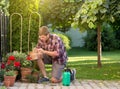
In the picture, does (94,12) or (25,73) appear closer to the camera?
(94,12)

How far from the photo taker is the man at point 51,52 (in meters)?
9.23

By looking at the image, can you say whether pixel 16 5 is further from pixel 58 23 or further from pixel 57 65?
pixel 57 65

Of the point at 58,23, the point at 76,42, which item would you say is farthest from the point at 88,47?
the point at 58,23

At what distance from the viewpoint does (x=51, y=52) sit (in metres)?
9.19

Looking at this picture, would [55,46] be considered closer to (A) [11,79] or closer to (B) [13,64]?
(B) [13,64]

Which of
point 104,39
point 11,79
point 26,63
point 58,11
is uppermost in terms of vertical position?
point 58,11

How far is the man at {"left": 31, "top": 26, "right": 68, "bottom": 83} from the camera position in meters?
9.23

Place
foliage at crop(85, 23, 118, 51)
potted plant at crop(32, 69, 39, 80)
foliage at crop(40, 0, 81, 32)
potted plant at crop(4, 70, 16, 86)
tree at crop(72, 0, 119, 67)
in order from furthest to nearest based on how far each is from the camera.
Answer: foliage at crop(85, 23, 118, 51), foliage at crop(40, 0, 81, 32), potted plant at crop(32, 69, 39, 80), potted plant at crop(4, 70, 16, 86), tree at crop(72, 0, 119, 67)

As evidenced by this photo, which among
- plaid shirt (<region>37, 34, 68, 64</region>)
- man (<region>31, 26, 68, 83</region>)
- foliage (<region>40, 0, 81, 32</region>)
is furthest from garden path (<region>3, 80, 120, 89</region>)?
foliage (<region>40, 0, 81, 32</region>)

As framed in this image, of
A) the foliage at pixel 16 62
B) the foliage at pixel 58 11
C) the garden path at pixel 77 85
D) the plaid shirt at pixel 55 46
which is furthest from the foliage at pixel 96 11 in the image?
the foliage at pixel 58 11

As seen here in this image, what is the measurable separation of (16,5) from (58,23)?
228 cm

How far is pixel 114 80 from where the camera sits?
10234mm

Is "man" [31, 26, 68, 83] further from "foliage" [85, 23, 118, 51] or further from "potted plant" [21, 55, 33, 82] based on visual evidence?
"foliage" [85, 23, 118, 51]

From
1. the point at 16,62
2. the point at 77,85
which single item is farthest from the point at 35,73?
the point at 77,85
